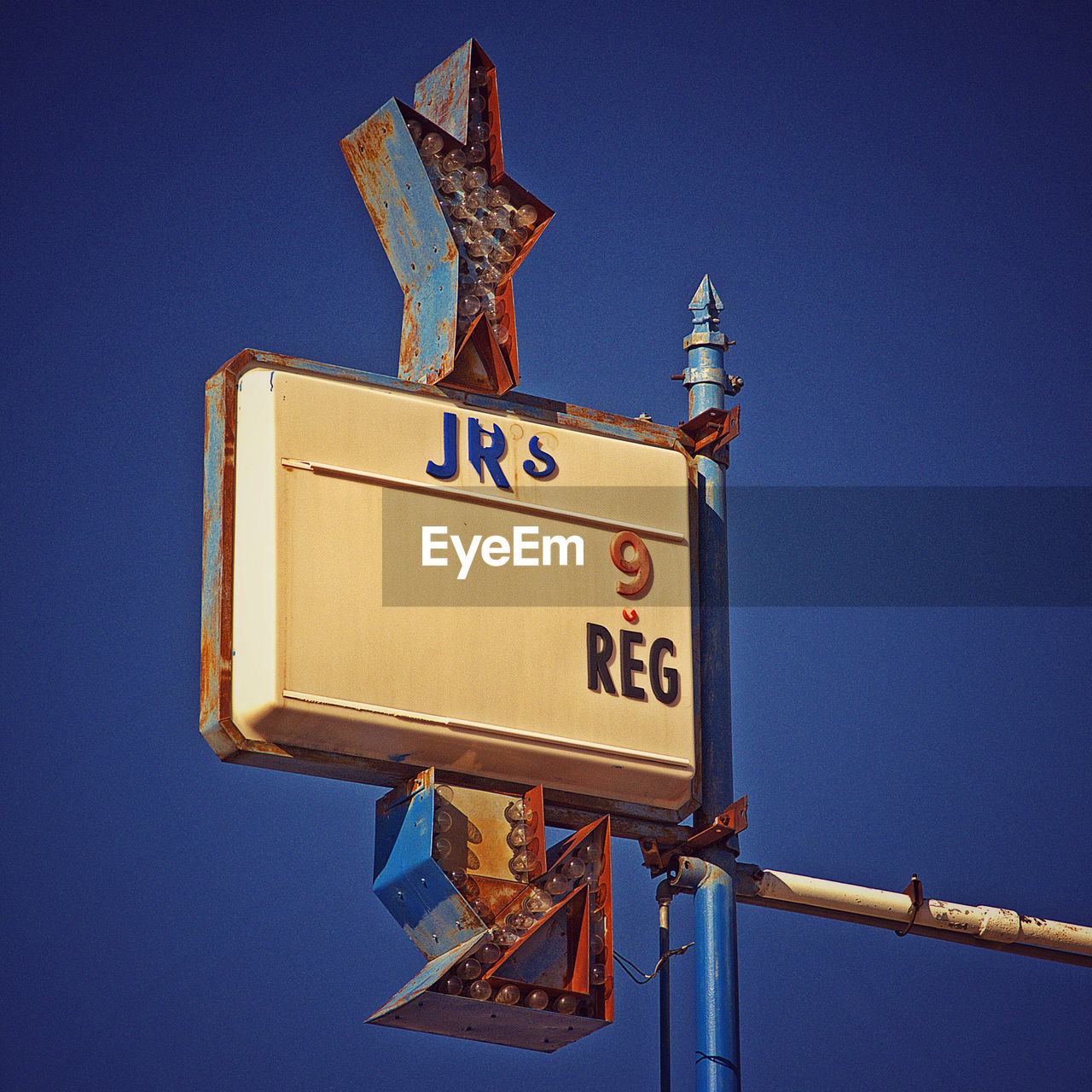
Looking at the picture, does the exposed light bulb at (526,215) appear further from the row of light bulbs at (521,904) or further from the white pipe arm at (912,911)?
the white pipe arm at (912,911)

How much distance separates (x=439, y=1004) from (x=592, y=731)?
79.3 inches

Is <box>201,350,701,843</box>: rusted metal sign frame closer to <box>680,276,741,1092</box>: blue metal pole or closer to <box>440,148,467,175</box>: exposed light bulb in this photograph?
<box>680,276,741,1092</box>: blue metal pole

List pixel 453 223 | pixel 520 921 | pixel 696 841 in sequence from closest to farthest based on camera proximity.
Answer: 1. pixel 520 921
2. pixel 696 841
3. pixel 453 223

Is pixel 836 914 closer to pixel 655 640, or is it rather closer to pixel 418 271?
pixel 655 640

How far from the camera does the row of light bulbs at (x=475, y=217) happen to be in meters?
12.1

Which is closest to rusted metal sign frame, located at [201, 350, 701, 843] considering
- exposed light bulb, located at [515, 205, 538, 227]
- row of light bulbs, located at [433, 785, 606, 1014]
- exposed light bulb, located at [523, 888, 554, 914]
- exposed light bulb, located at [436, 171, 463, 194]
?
row of light bulbs, located at [433, 785, 606, 1014]

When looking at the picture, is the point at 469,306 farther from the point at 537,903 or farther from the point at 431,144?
the point at 537,903

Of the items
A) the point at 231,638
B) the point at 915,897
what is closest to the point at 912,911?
the point at 915,897

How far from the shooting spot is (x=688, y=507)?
1243 cm

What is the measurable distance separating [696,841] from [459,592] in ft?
6.23

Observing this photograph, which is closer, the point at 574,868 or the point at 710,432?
the point at 574,868

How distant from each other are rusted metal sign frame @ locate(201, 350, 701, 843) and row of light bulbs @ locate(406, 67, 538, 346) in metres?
0.57

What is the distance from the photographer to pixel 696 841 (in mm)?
11484

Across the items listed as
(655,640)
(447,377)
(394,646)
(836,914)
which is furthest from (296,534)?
(836,914)
